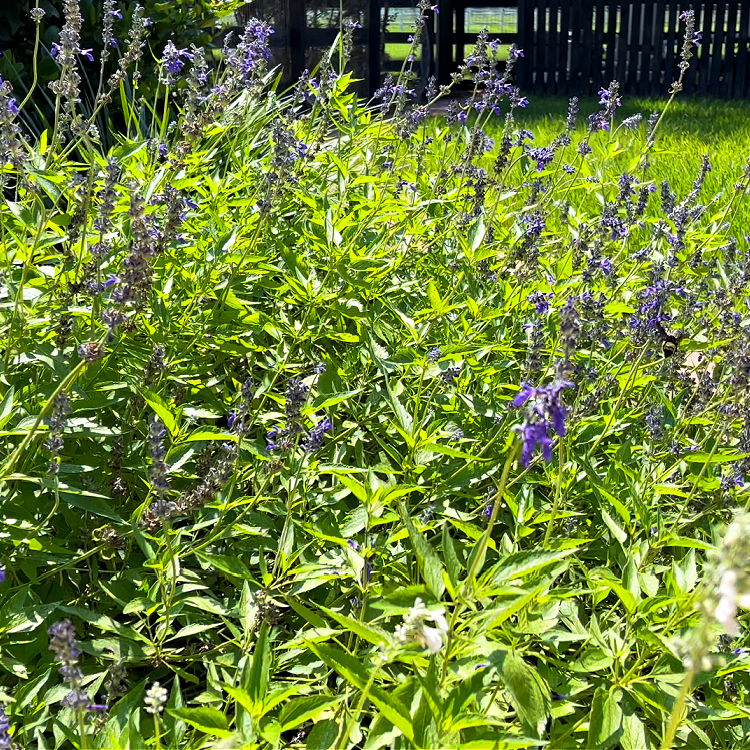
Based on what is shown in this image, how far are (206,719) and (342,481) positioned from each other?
67 centimetres

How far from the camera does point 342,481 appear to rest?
6.65 ft

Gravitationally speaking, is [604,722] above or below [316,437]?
below

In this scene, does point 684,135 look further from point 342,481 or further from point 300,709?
point 300,709

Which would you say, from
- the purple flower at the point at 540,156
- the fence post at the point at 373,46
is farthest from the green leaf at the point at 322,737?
the fence post at the point at 373,46

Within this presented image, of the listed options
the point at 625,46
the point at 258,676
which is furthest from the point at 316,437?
the point at 625,46

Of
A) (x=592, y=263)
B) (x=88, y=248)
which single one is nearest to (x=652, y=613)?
(x=592, y=263)

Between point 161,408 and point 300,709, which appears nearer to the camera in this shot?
A: point 300,709

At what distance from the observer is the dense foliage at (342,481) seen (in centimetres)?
158

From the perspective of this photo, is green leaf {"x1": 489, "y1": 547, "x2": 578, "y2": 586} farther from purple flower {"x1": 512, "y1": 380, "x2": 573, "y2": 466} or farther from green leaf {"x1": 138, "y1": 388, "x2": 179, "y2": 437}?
green leaf {"x1": 138, "y1": 388, "x2": 179, "y2": 437}

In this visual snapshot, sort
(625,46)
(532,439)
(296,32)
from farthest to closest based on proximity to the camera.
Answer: (625,46), (296,32), (532,439)

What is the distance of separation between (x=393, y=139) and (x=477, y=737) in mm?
3109

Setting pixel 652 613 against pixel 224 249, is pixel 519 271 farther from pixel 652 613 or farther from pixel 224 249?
pixel 652 613

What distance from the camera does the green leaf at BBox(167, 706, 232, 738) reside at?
1449 mm

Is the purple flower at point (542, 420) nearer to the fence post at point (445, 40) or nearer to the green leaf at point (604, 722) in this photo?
the green leaf at point (604, 722)
